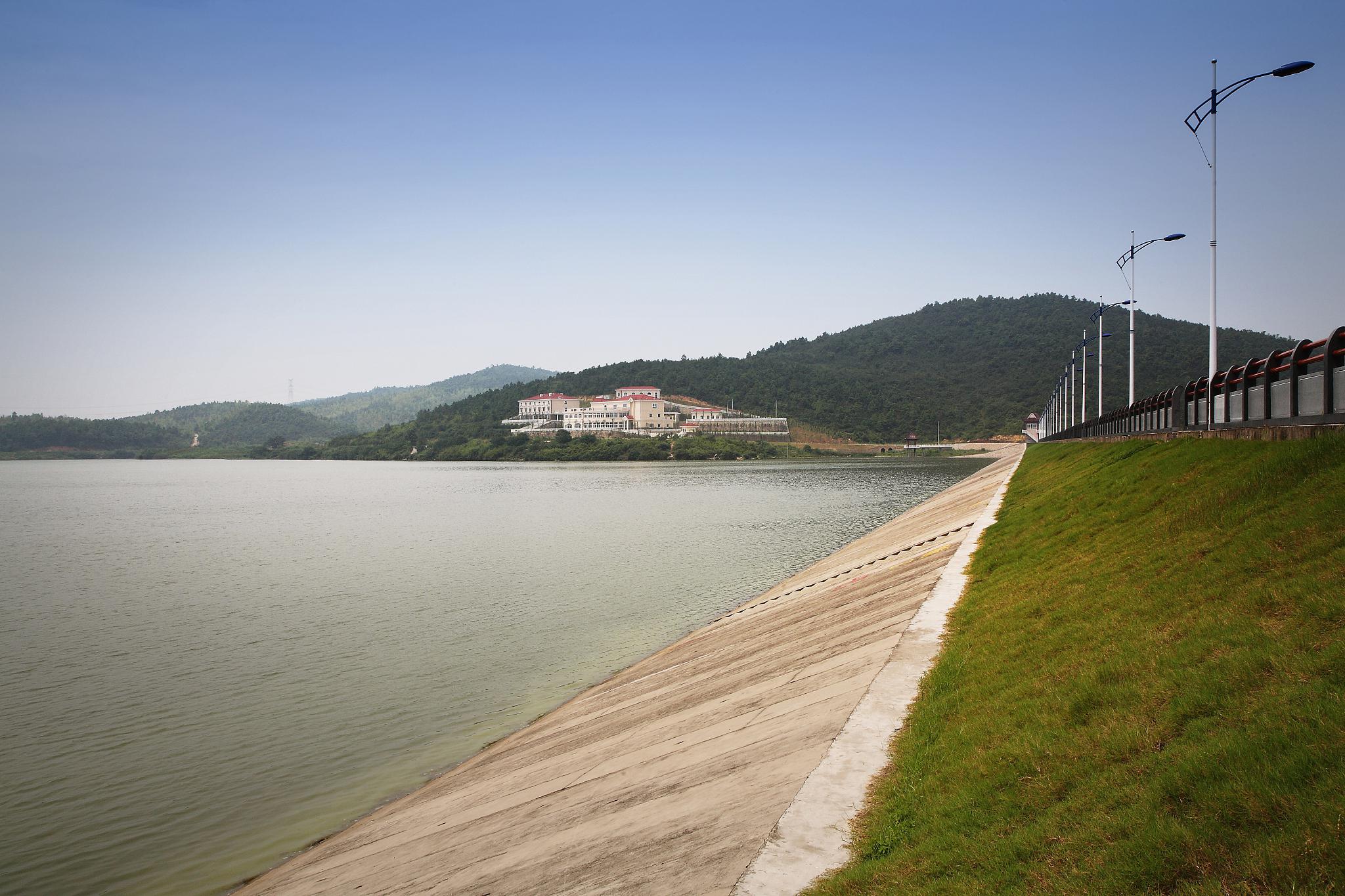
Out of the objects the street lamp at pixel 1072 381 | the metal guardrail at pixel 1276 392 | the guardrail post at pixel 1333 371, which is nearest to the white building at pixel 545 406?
the street lamp at pixel 1072 381

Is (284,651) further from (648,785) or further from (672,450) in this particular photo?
Result: (672,450)

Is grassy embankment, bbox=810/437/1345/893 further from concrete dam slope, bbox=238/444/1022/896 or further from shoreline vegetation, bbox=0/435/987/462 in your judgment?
shoreline vegetation, bbox=0/435/987/462

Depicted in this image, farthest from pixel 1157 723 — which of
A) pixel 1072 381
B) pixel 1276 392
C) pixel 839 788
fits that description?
pixel 1072 381

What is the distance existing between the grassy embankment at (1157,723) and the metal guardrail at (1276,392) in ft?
7.15

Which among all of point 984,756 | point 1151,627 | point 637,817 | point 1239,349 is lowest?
point 637,817

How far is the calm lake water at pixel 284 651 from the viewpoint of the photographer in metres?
10.5

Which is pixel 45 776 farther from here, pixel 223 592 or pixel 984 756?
pixel 223 592

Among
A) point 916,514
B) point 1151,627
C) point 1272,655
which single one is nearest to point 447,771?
point 1151,627

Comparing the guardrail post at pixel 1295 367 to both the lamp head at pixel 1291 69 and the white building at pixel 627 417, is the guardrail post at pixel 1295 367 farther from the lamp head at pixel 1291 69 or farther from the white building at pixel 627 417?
the white building at pixel 627 417

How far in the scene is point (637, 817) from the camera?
693 cm

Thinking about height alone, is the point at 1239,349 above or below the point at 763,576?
above

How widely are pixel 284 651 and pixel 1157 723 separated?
1778 cm

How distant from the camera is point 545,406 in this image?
18688cm

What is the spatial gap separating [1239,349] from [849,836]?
150972mm
